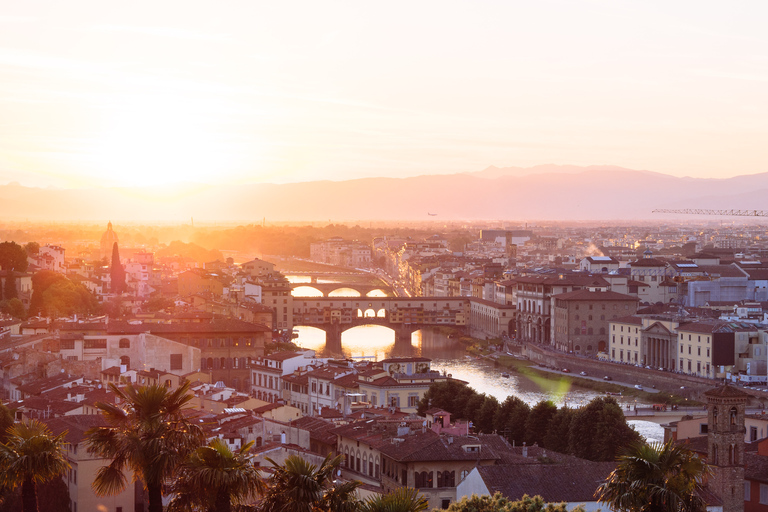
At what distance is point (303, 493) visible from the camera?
8.03 meters

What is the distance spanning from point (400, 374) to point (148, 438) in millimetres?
16209

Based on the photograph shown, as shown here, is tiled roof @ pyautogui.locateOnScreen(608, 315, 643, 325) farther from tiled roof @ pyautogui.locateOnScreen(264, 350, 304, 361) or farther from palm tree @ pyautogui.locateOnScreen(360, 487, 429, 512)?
palm tree @ pyautogui.locateOnScreen(360, 487, 429, 512)

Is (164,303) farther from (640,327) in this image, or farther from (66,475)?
(66,475)

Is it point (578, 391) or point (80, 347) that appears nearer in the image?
point (80, 347)

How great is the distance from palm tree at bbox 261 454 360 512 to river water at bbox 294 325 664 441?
15.3 meters

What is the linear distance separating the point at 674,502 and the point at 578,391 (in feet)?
80.6

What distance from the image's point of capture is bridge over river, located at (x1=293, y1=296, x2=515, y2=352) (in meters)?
48.9

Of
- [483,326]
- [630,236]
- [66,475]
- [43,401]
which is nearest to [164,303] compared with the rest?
[483,326]

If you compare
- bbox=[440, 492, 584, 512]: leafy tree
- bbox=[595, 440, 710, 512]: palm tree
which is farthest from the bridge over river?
bbox=[595, 440, 710, 512]: palm tree

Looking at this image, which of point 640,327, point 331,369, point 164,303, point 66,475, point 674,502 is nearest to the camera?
point 674,502

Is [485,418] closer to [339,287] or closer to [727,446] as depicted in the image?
[727,446]

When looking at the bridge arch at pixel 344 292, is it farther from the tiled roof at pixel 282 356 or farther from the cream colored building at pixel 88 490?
the cream colored building at pixel 88 490

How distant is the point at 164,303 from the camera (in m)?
44.2

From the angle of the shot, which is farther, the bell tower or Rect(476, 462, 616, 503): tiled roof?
the bell tower
